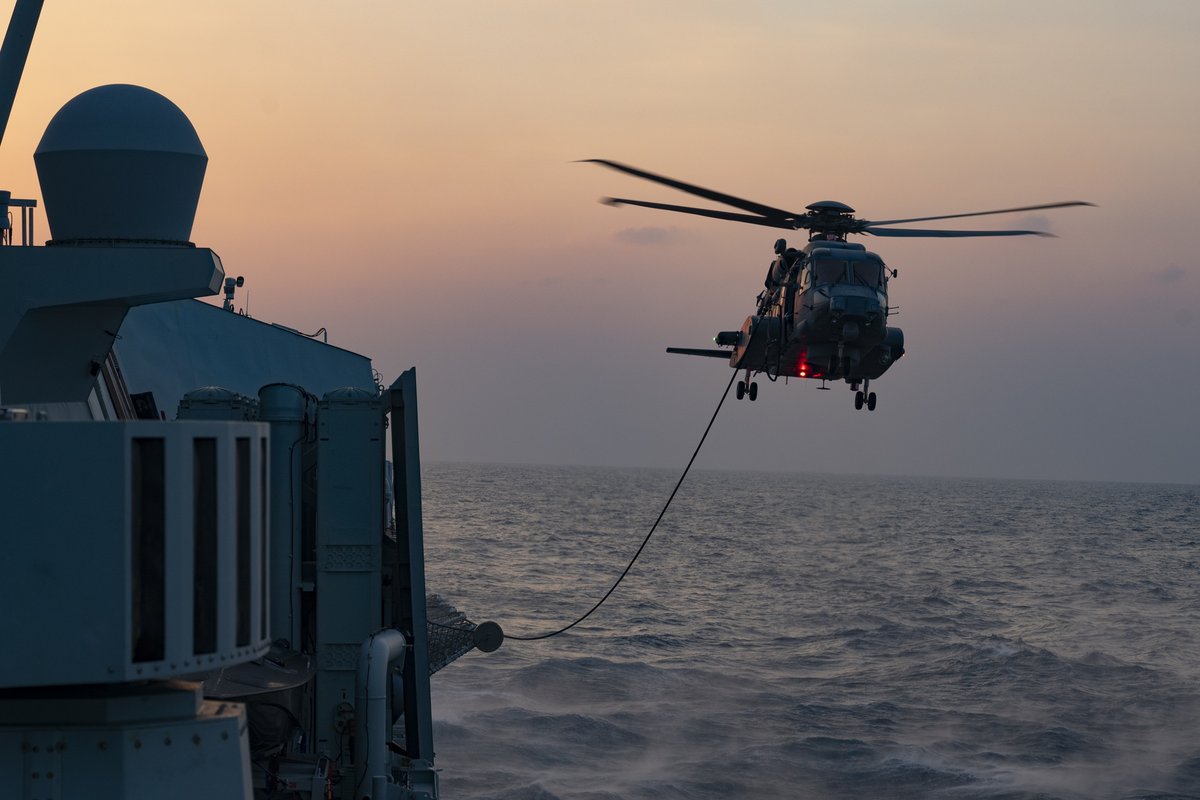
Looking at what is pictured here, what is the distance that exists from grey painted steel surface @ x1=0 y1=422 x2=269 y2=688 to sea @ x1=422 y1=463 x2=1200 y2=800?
2030cm

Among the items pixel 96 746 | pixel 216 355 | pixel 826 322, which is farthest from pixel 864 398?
pixel 96 746

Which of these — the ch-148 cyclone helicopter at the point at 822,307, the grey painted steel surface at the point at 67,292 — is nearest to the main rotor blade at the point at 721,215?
the ch-148 cyclone helicopter at the point at 822,307

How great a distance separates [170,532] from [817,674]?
33895 millimetres

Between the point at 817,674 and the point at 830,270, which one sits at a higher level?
the point at 830,270

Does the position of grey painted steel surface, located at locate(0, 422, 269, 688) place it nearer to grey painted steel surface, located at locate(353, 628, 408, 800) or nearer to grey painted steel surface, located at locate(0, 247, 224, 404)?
grey painted steel surface, located at locate(0, 247, 224, 404)

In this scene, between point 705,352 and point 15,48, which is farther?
point 705,352

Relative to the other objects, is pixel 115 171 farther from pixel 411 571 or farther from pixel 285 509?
pixel 411 571

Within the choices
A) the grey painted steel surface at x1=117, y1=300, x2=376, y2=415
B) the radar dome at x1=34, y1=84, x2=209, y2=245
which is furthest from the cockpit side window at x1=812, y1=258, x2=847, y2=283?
the radar dome at x1=34, y1=84, x2=209, y2=245

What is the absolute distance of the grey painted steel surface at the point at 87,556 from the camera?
5723 millimetres

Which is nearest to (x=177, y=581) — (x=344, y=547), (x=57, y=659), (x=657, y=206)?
(x=57, y=659)

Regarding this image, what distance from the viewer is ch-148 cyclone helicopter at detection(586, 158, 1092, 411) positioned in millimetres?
21906

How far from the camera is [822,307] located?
22000mm

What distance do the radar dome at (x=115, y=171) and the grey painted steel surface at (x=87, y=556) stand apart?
5.58 metres

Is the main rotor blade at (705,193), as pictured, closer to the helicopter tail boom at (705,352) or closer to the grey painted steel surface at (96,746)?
the helicopter tail boom at (705,352)
